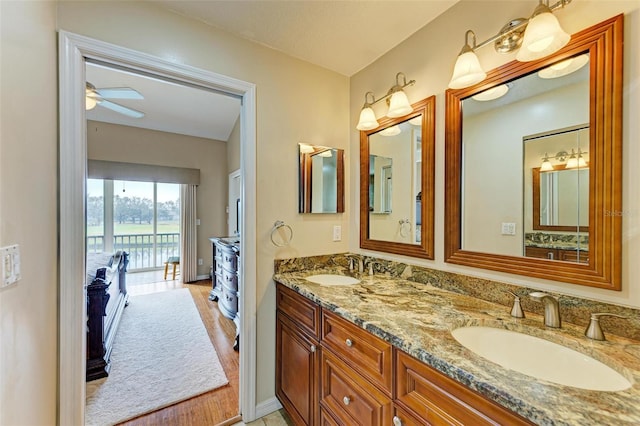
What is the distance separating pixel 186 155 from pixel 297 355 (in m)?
4.92

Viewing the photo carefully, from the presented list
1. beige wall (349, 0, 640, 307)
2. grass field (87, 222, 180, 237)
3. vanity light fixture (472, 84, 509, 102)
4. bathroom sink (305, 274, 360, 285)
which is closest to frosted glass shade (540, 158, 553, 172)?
beige wall (349, 0, 640, 307)

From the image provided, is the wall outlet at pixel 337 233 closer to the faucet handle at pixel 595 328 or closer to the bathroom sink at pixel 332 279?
the bathroom sink at pixel 332 279

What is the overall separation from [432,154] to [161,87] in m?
3.63

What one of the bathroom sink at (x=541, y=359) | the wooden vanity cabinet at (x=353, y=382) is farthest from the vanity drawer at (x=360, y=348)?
the bathroom sink at (x=541, y=359)

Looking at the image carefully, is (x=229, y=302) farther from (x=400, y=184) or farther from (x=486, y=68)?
(x=486, y=68)

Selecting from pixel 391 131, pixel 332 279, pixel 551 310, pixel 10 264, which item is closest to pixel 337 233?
pixel 332 279

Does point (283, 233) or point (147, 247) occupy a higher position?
point (283, 233)

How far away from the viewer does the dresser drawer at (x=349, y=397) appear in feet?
3.34

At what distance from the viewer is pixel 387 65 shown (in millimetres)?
1863

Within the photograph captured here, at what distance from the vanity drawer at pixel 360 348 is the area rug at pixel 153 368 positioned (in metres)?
1.37

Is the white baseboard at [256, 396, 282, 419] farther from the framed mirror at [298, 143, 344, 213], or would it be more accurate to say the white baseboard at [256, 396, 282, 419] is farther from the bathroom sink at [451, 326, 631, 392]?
the bathroom sink at [451, 326, 631, 392]

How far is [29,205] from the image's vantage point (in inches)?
38.5

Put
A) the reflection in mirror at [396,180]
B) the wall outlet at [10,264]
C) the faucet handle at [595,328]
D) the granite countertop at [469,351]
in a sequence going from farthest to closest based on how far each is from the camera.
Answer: the reflection in mirror at [396,180] < the faucet handle at [595,328] < the wall outlet at [10,264] < the granite countertop at [469,351]

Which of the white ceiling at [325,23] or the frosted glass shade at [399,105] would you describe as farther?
the frosted glass shade at [399,105]
